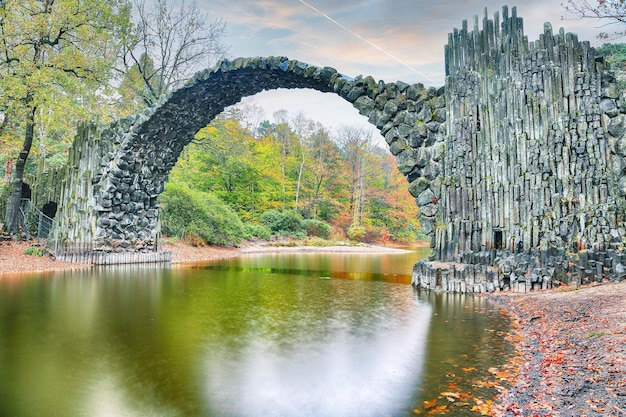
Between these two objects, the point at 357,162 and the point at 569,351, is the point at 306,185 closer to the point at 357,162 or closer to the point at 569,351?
the point at 357,162

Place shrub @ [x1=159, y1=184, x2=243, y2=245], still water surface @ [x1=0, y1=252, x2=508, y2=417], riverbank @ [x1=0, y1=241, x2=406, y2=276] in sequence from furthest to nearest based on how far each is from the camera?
shrub @ [x1=159, y1=184, x2=243, y2=245], riverbank @ [x1=0, y1=241, x2=406, y2=276], still water surface @ [x1=0, y1=252, x2=508, y2=417]

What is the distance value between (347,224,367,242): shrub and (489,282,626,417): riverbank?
94.0ft

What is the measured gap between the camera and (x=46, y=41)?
49.8 ft

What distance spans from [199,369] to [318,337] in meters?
1.91

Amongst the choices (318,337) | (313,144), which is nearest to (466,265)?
(318,337)

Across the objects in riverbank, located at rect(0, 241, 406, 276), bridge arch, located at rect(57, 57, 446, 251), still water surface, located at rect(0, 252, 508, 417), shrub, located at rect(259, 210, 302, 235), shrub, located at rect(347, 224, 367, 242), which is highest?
bridge arch, located at rect(57, 57, 446, 251)

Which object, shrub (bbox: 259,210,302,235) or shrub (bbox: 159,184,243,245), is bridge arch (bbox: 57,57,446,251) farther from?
shrub (bbox: 259,210,302,235)

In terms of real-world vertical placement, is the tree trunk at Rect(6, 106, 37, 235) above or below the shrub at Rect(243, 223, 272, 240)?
above

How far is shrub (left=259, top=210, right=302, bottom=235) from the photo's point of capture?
104 feet

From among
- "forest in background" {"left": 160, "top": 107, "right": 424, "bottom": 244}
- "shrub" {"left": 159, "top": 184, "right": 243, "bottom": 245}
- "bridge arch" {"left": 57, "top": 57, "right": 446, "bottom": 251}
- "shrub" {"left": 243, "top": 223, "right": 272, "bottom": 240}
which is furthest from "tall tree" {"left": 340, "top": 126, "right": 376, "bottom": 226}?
"bridge arch" {"left": 57, "top": 57, "right": 446, "bottom": 251}

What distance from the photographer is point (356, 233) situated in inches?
1435

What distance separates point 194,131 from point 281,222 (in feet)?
49.8

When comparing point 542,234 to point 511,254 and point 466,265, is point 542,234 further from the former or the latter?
point 466,265

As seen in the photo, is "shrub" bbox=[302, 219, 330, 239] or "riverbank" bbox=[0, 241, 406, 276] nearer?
"riverbank" bbox=[0, 241, 406, 276]
